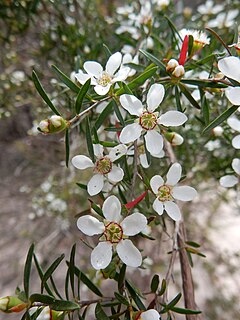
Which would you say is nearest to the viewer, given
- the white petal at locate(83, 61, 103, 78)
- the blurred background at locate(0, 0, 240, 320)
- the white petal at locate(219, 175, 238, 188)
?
the white petal at locate(83, 61, 103, 78)

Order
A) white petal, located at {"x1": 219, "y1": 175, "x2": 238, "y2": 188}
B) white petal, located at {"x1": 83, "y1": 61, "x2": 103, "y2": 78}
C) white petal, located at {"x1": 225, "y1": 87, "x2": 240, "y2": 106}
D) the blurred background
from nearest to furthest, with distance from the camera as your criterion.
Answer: white petal, located at {"x1": 225, "y1": 87, "x2": 240, "y2": 106} → white petal, located at {"x1": 83, "y1": 61, "x2": 103, "y2": 78} → white petal, located at {"x1": 219, "y1": 175, "x2": 238, "y2": 188} → the blurred background

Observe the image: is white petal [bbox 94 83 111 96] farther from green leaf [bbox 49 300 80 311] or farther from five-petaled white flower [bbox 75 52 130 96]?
green leaf [bbox 49 300 80 311]

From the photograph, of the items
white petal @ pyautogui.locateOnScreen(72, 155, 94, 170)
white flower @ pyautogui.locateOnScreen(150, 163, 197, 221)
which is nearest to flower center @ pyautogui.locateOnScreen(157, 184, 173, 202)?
white flower @ pyautogui.locateOnScreen(150, 163, 197, 221)

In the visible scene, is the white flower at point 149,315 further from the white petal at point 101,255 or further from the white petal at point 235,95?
the white petal at point 235,95

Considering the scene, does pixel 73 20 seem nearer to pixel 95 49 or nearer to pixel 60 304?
pixel 95 49

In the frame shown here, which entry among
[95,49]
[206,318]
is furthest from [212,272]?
[95,49]

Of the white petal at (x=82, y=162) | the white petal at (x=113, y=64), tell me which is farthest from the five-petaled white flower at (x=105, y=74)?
the white petal at (x=82, y=162)

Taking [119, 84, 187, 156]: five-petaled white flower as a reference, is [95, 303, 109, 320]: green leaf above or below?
below
